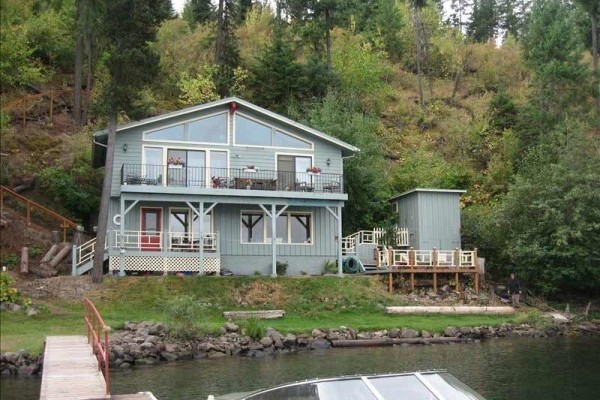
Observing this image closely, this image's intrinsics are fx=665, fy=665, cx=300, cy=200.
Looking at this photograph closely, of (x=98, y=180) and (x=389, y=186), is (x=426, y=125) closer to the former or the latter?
(x=389, y=186)

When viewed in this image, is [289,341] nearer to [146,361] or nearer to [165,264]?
[146,361]

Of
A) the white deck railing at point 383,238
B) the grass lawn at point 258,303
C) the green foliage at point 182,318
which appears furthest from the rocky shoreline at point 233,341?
the white deck railing at point 383,238

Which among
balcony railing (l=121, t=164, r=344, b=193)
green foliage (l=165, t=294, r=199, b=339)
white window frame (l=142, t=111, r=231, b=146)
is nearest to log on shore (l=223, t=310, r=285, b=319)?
green foliage (l=165, t=294, r=199, b=339)

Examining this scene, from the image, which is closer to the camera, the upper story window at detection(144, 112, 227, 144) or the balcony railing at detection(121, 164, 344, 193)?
the balcony railing at detection(121, 164, 344, 193)

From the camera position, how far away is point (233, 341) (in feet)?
73.0

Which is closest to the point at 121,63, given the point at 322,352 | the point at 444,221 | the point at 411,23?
the point at 322,352

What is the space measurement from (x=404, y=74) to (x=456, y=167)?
798 inches

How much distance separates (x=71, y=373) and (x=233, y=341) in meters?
8.60

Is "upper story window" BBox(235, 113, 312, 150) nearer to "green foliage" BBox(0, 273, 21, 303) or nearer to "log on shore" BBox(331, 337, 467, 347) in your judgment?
"log on shore" BBox(331, 337, 467, 347)

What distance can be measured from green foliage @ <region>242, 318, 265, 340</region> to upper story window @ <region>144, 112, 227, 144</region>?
11.3 m

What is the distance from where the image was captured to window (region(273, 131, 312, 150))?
3272cm

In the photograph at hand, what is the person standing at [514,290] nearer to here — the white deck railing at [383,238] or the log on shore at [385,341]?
the white deck railing at [383,238]

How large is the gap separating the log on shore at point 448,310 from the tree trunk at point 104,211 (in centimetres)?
1185

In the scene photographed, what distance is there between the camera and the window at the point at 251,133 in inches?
1268
